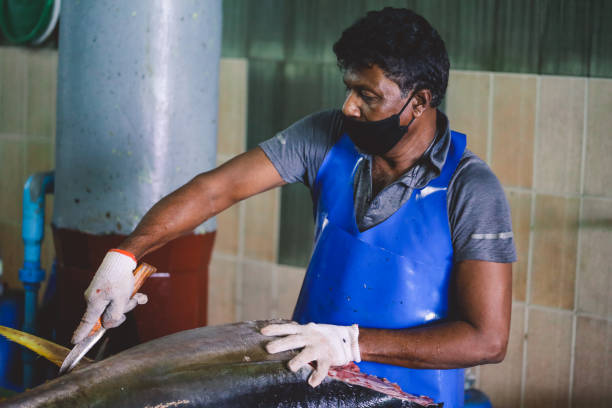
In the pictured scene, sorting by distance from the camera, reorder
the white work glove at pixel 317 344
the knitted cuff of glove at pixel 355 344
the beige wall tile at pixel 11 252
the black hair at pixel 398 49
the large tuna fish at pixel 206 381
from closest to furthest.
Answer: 1. the large tuna fish at pixel 206 381
2. the white work glove at pixel 317 344
3. the knitted cuff of glove at pixel 355 344
4. the black hair at pixel 398 49
5. the beige wall tile at pixel 11 252

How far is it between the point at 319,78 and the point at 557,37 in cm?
115

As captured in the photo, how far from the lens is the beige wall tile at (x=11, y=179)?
4801mm

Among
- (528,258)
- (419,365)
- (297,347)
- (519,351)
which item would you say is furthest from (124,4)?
(519,351)

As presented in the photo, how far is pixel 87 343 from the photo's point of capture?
1.64 metres

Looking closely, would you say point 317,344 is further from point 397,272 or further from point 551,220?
point 551,220

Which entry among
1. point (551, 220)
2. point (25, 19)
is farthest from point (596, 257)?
→ point (25, 19)

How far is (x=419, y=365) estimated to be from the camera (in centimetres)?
183

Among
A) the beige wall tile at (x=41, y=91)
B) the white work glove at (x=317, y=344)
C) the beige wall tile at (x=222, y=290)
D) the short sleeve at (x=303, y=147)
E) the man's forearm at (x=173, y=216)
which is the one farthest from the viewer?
the beige wall tile at (x=41, y=91)

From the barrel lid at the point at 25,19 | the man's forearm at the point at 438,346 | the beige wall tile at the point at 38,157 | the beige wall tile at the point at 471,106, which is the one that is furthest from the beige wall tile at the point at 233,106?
the man's forearm at the point at 438,346

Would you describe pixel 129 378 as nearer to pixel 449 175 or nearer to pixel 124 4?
pixel 449 175

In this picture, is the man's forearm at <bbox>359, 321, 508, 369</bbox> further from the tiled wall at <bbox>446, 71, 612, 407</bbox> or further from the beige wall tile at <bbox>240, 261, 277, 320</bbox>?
the beige wall tile at <bbox>240, 261, 277, 320</bbox>

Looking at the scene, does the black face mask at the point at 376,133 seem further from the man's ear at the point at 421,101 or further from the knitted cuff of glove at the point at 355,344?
the knitted cuff of glove at the point at 355,344

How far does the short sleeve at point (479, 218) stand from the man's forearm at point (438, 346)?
0.64ft

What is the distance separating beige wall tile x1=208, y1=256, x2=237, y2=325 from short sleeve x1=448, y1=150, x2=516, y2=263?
2.21 meters
